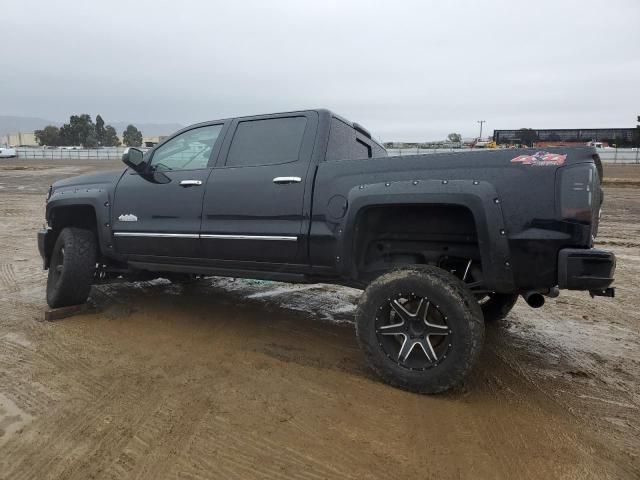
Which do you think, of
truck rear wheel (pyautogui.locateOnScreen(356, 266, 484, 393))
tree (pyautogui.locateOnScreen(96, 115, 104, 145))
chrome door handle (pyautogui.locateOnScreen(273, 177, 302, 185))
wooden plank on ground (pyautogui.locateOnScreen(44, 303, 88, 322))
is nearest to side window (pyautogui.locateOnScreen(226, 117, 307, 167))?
chrome door handle (pyautogui.locateOnScreen(273, 177, 302, 185))

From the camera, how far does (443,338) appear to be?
317cm

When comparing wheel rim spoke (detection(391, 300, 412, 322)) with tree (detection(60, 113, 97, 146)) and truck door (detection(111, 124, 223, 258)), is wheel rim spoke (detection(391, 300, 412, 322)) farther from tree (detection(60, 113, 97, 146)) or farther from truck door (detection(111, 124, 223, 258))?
tree (detection(60, 113, 97, 146))

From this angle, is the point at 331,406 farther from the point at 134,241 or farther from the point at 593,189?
the point at 134,241

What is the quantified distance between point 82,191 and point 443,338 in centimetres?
380

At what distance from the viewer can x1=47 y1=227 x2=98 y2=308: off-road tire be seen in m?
4.67

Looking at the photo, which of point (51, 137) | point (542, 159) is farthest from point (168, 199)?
point (51, 137)

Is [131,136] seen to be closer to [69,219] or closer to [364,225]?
[69,219]

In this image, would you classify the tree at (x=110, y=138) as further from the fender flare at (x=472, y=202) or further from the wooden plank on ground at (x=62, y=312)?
the fender flare at (x=472, y=202)

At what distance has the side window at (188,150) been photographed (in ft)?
14.3

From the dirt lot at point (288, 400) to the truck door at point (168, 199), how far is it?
778 millimetres

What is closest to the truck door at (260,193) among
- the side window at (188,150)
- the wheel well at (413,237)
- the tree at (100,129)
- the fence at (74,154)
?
the side window at (188,150)

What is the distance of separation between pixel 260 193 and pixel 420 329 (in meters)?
1.61

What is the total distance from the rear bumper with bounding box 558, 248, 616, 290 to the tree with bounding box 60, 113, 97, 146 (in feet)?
292

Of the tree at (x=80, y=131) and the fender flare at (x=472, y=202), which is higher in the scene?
the tree at (x=80, y=131)
